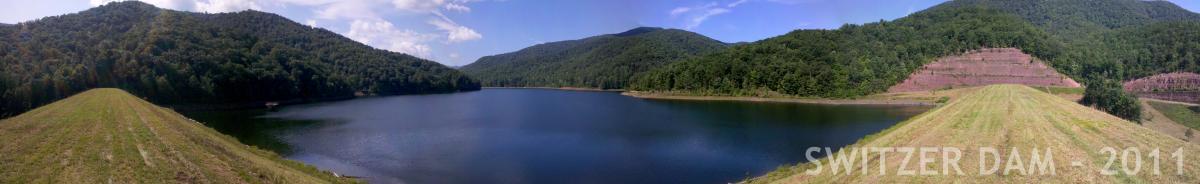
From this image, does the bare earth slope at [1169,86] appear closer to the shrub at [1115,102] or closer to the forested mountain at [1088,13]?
the forested mountain at [1088,13]

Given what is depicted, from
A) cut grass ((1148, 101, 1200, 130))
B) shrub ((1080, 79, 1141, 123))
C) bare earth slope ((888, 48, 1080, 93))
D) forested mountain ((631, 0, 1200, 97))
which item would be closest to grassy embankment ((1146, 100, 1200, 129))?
cut grass ((1148, 101, 1200, 130))

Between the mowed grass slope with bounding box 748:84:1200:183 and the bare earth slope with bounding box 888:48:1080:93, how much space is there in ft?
185

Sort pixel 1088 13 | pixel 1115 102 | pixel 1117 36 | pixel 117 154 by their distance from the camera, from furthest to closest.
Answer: pixel 1088 13 < pixel 1117 36 < pixel 1115 102 < pixel 117 154

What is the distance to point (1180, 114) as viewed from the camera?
35.7 metres

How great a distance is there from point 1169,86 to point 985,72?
20.2 meters

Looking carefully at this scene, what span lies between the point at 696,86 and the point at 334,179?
78.6 meters

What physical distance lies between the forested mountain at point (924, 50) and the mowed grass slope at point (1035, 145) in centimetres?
5599

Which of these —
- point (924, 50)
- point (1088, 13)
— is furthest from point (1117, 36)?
point (924, 50)

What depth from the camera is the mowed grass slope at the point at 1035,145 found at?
13.6 meters

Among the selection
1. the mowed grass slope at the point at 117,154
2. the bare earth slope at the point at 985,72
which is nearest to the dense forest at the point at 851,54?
the bare earth slope at the point at 985,72

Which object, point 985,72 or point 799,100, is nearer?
point 985,72

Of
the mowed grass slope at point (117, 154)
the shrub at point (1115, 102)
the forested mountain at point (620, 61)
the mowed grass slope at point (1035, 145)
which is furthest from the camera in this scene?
the forested mountain at point (620, 61)

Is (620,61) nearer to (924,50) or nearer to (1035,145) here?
(924,50)

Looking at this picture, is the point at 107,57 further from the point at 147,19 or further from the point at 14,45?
the point at 147,19
